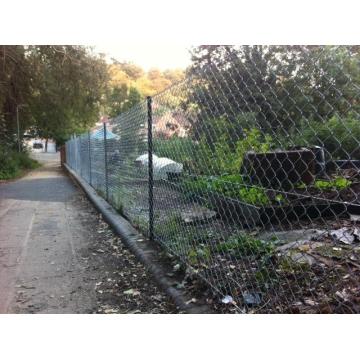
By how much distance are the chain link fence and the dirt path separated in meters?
0.49

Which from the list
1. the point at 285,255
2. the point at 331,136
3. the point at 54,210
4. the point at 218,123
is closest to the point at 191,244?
the point at 285,255

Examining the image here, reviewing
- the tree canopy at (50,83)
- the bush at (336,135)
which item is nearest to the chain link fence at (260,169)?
the bush at (336,135)

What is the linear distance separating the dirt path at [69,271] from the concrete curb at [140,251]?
75 millimetres

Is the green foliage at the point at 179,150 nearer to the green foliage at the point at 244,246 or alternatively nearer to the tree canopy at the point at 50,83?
the green foliage at the point at 244,246

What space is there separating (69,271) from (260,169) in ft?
7.70

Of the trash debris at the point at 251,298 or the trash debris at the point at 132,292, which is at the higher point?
the trash debris at the point at 251,298

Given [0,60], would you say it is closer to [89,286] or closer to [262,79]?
[89,286]

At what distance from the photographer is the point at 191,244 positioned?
12.2 ft

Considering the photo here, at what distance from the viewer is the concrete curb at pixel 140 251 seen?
2.91 metres

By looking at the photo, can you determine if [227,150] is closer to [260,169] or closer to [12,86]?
[260,169]

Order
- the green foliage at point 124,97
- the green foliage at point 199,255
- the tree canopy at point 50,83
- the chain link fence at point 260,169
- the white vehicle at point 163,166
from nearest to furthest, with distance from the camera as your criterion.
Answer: the chain link fence at point 260,169
the green foliage at point 199,255
the white vehicle at point 163,166
the tree canopy at point 50,83
the green foliage at point 124,97

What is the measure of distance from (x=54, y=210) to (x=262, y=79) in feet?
22.3

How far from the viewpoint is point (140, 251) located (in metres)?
4.30

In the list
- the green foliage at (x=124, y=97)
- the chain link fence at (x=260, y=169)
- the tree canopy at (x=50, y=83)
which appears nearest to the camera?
the chain link fence at (x=260, y=169)
